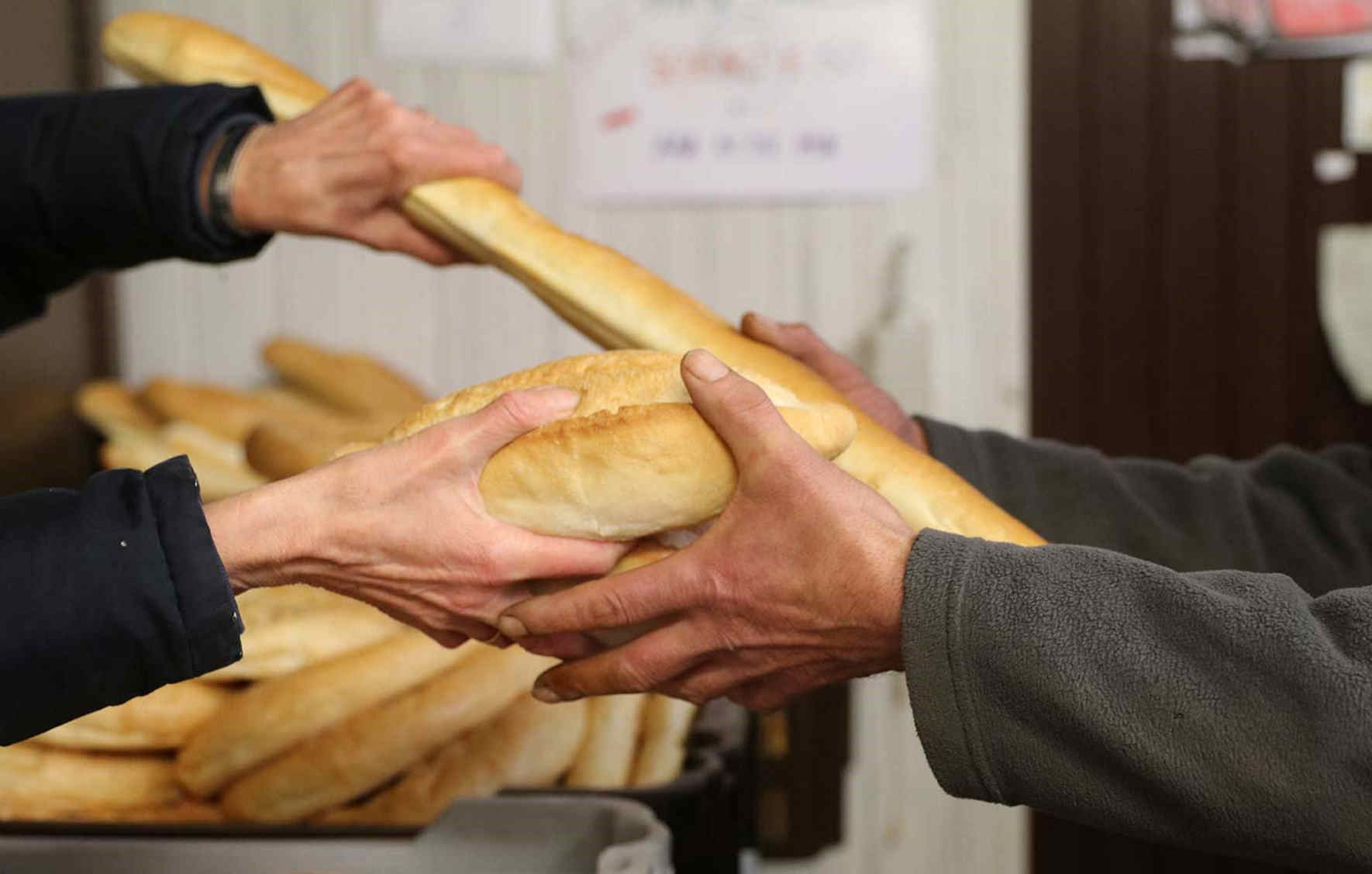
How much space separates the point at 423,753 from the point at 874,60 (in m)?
1.68

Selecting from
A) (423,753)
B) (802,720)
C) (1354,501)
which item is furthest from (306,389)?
(1354,501)

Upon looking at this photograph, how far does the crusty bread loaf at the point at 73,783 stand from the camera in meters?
1.13

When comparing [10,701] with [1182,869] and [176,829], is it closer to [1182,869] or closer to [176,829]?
[176,829]

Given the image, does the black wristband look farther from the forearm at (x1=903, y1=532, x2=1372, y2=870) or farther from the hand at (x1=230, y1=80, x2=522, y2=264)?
the forearm at (x1=903, y1=532, x2=1372, y2=870)

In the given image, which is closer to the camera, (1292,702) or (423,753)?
(1292,702)

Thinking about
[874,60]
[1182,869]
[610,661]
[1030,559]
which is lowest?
[1182,869]

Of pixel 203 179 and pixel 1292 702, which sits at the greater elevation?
pixel 203 179

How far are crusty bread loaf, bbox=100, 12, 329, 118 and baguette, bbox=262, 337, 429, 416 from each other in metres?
0.90

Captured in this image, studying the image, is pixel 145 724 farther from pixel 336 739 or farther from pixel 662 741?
pixel 662 741

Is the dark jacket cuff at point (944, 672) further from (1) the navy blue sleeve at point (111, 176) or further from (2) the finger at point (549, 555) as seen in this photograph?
(1) the navy blue sleeve at point (111, 176)

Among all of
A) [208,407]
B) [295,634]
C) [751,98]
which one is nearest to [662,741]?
[295,634]

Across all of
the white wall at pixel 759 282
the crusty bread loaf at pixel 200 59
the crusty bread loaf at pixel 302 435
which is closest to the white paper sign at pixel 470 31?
the white wall at pixel 759 282

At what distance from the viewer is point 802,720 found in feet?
6.70

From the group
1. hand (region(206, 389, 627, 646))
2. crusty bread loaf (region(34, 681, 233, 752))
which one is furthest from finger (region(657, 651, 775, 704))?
crusty bread loaf (region(34, 681, 233, 752))
